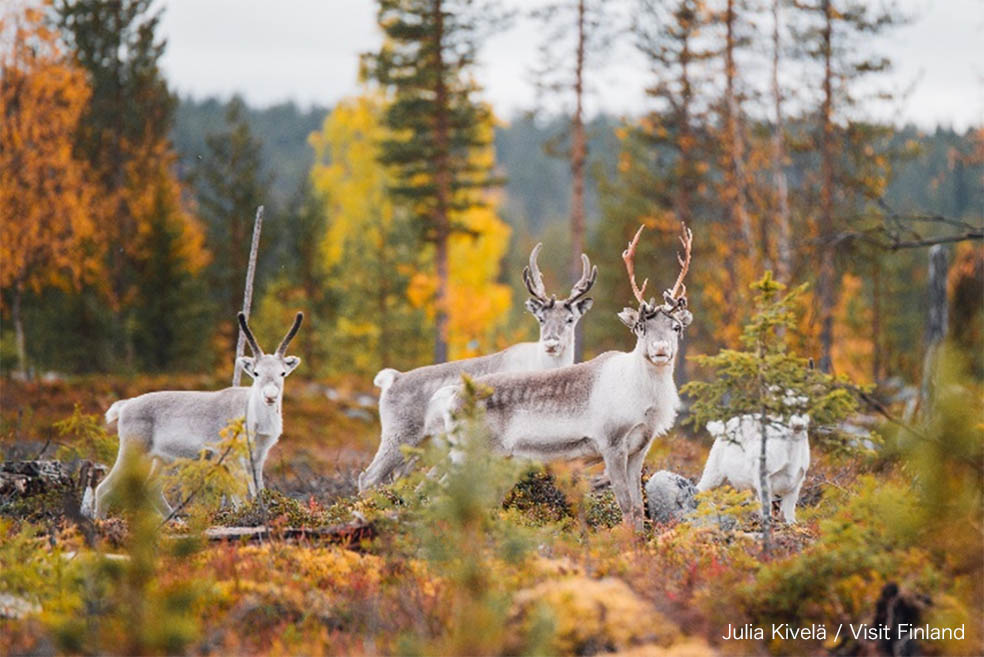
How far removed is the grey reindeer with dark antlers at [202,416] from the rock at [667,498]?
387 centimetres

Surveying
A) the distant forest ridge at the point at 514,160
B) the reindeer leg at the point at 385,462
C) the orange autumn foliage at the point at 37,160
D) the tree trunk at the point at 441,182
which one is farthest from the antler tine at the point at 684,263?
the distant forest ridge at the point at 514,160

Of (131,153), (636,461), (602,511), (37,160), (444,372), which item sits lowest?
(602,511)

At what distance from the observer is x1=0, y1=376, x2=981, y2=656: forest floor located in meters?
5.22

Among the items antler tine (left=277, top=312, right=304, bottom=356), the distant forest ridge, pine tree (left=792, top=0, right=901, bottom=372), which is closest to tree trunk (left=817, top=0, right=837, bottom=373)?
pine tree (left=792, top=0, right=901, bottom=372)

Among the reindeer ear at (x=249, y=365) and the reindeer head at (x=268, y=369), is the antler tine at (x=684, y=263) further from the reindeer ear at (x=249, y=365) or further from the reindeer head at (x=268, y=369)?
the reindeer ear at (x=249, y=365)

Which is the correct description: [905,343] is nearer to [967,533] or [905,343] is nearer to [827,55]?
[827,55]

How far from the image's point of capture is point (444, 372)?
36.9 feet

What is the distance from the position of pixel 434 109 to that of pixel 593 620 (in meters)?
23.3

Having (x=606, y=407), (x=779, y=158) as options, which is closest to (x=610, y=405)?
(x=606, y=407)

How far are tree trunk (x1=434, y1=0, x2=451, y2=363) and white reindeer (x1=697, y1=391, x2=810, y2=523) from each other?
56.9ft

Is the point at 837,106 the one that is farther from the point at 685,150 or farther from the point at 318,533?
the point at 318,533

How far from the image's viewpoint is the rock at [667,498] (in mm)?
10055

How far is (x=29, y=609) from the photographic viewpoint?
6.00 meters

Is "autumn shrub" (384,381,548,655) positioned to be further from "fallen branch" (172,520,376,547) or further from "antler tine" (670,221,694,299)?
"antler tine" (670,221,694,299)
